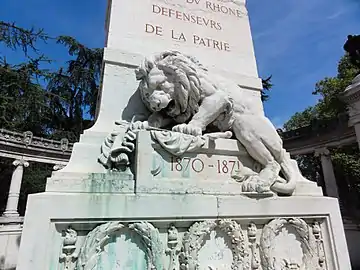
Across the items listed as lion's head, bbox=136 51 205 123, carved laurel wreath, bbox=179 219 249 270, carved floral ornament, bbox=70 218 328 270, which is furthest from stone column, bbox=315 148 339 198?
lion's head, bbox=136 51 205 123

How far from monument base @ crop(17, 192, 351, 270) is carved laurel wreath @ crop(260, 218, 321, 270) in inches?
0.4

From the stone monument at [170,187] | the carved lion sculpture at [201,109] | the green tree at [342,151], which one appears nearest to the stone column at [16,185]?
the stone monument at [170,187]

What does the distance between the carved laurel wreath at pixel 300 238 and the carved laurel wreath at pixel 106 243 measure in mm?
1184

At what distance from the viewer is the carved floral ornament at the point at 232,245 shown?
7.97 ft

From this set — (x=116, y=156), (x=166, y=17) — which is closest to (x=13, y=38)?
(x=166, y=17)

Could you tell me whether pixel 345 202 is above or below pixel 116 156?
above

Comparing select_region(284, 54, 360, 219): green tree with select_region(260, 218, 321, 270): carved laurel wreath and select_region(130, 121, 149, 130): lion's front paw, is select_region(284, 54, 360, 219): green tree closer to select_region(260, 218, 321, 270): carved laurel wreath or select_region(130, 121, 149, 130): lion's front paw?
select_region(260, 218, 321, 270): carved laurel wreath

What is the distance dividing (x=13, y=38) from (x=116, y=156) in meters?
13.5

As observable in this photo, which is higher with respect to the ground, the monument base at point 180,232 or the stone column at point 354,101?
the stone column at point 354,101

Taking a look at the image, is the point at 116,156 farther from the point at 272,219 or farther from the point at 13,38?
the point at 13,38

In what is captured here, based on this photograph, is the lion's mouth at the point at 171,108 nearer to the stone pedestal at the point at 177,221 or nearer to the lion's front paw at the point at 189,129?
the lion's front paw at the point at 189,129

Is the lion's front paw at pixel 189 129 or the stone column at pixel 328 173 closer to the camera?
the lion's front paw at pixel 189 129

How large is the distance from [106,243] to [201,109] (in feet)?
6.07

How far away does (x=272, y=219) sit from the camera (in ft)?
10.3
